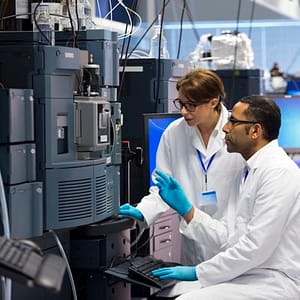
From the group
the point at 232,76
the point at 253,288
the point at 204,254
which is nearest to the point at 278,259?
the point at 253,288

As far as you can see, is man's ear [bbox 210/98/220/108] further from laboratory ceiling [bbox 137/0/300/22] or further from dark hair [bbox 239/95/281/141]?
laboratory ceiling [bbox 137/0/300/22]

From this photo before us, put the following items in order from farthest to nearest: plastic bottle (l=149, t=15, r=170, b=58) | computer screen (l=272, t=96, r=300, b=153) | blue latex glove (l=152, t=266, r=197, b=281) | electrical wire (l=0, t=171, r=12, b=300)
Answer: computer screen (l=272, t=96, r=300, b=153) < plastic bottle (l=149, t=15, r=170, b=58) < blue latex glove (l=152, t=266, r=197, b=281) < electrical wire (l=0, t=171, r=12, b=300)

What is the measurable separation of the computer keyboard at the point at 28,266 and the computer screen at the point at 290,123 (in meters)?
3.43

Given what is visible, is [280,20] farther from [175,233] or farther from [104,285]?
[104,285]

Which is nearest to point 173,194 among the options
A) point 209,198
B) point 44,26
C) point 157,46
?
point 209,198

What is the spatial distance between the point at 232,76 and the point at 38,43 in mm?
2740

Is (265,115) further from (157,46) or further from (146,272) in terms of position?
(157,46)

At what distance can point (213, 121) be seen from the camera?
2.86 m

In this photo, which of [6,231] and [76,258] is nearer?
[6,231]

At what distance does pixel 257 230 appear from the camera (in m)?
2.35

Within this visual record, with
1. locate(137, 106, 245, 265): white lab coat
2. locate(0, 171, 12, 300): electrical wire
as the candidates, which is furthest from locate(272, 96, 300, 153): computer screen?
locate(0, 171, 12, 300): electrical wire

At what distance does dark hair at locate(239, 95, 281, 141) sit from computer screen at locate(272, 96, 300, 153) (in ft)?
6.31

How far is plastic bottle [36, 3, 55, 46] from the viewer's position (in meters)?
2.34

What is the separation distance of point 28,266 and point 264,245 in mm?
1370
